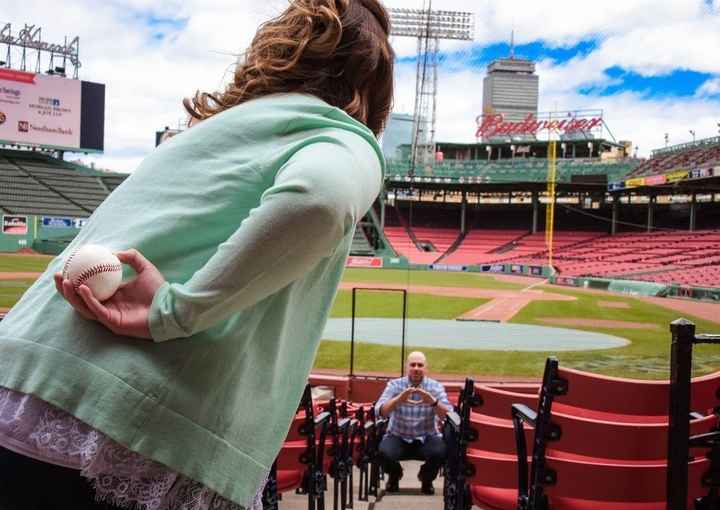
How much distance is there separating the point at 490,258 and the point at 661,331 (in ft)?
84.5

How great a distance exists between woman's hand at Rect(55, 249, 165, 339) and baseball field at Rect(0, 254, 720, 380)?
8124 millimetres

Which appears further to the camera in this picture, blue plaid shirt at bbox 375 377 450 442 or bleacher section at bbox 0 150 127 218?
bleacher section at bbox 0 150 127 218

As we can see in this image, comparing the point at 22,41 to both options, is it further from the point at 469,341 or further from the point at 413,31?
the point at 469,341

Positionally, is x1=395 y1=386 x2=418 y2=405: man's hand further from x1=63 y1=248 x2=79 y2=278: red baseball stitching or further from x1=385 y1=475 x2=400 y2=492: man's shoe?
x1=63 y1=248 x2=79 y2=278: red baseball stitching

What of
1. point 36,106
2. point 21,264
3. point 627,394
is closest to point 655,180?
point 36,106

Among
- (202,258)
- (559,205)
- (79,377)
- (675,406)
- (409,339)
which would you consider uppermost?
(559,205)

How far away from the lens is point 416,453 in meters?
4.61

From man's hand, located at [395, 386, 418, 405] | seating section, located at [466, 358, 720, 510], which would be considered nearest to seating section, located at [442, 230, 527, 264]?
man's hand, located at [395, 386, 418, 405]

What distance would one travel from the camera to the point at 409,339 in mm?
11930

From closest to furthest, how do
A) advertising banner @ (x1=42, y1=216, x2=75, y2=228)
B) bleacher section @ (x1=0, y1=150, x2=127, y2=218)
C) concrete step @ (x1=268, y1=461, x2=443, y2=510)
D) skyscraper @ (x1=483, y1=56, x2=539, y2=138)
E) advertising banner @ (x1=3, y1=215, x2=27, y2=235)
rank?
concrete step @ (x1=268, y1=461, x2=443, y2=510) → advertising banner @ (x1=3, y1=215, x2=27, y2=235) → advertising banner @ (x1=42, y1=216, x2=75, y2=228) → bleacher section @ (x1=0, y1=150, x2=127, y2=218) → skyscraper @ (x1=483, y1=56, x2=539, y2=138)

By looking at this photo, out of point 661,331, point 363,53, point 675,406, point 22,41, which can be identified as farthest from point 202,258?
point 22,41

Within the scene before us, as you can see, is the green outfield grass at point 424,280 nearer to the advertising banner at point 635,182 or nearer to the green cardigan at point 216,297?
the advertising banner at point 635,182

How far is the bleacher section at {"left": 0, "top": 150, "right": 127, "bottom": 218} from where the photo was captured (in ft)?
71.0

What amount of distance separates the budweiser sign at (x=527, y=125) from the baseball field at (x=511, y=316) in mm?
27811
